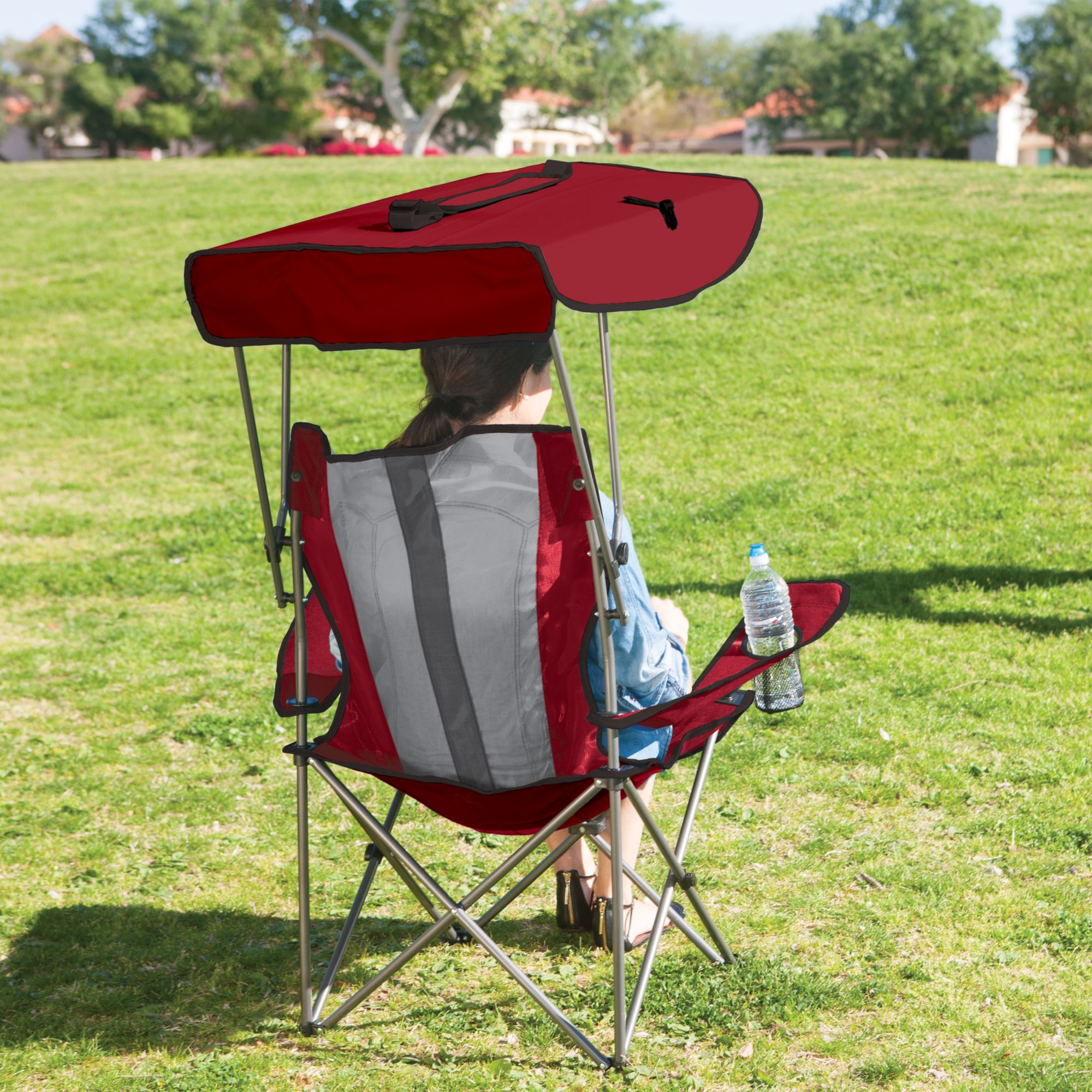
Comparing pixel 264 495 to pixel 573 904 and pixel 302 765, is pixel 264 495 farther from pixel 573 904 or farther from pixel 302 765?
pixel 573 904

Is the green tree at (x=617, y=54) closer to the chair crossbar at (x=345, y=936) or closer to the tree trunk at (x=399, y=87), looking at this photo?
the tree trunk at (x=399, y=87)

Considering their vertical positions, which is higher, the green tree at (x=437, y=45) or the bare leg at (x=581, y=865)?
the green tree at (x=437, y=45)

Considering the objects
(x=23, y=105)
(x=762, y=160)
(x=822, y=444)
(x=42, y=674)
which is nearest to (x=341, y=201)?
(x=762, y=160)

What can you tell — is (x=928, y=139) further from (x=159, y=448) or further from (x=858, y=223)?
(x=159, y=448)

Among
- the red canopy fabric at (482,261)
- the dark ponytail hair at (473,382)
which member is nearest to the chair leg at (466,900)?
the dark ponytail hair at (473,382)

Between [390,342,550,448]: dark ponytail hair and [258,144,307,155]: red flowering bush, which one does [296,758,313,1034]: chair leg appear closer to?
[390,342,550,448]: dark ponytail hair

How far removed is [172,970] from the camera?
3.18 m

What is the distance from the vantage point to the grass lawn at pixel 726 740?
2.84 m

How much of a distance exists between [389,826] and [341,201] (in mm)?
15088

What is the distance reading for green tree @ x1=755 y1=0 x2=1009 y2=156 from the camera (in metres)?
50.8

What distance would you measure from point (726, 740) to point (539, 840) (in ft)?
6.29

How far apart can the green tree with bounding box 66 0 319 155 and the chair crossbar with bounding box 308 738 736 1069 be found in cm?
5603

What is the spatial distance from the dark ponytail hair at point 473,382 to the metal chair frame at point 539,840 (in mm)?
154

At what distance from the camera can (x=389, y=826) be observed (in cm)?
313
